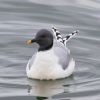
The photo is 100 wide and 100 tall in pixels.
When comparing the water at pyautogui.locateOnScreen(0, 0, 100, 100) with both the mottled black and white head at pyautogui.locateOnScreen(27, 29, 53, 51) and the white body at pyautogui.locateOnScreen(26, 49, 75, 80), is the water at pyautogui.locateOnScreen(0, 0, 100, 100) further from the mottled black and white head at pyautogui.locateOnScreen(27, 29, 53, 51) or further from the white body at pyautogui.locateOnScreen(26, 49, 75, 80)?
the mottled black and white head at pyautogui.locateOnScreen(27, 29, 53, 51)

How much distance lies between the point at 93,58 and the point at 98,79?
1.34m

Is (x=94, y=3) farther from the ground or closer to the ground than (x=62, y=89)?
farther from the ground

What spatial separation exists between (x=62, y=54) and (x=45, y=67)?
0.57 m

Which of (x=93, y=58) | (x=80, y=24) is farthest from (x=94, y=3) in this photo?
(x=93, y=58)

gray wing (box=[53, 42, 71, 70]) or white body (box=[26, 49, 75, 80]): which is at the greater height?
gray wing (box=[53, 42, 71, 70])

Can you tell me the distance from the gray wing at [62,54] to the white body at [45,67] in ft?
0.52

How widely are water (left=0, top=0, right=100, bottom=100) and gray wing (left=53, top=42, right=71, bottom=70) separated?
31cm

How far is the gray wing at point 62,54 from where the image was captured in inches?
618

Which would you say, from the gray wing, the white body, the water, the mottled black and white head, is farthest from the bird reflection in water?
the mottled black and white head

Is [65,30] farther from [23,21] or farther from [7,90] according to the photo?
[7,90]

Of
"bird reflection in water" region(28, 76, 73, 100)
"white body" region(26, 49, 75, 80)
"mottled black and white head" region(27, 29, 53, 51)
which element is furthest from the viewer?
"white body" region(26, 49, 75, 80)

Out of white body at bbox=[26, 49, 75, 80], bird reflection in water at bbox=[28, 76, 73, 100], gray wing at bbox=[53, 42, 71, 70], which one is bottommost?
bird reflection in water at bbox=[28, 76, 73, 100]

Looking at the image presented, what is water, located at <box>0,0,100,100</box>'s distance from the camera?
48.7 ft

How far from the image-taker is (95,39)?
18.2 meters
